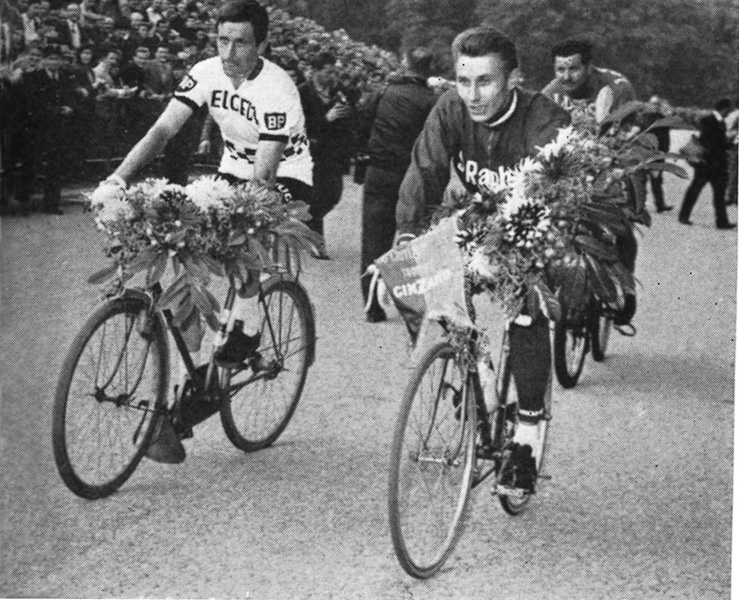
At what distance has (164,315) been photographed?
4.92 m

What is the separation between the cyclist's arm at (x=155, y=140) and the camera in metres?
5.02

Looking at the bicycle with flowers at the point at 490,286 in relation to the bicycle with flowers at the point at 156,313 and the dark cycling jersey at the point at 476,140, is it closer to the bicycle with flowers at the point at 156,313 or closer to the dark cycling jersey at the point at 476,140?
the dark cycling jersey at the point at 476,140

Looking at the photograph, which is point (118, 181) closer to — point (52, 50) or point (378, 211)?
point (52, 50)

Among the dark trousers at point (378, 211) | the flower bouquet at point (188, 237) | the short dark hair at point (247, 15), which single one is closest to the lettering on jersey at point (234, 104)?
the short dark hair at point (247, 15)

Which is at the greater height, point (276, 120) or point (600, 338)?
point (276, 120)

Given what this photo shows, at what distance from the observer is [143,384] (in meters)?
4.91

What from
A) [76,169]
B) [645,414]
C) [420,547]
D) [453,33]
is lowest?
[645,414]

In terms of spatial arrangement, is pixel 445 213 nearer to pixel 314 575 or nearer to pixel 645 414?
pixel 314 575

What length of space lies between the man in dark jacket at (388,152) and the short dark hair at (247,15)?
2.43 meters

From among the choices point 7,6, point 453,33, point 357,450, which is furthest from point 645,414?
point 7,6

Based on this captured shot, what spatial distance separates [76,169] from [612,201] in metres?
2.14

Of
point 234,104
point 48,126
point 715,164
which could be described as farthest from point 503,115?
point 715,164

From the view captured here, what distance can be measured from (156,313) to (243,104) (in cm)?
118

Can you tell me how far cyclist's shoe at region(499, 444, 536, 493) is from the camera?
183 inches
